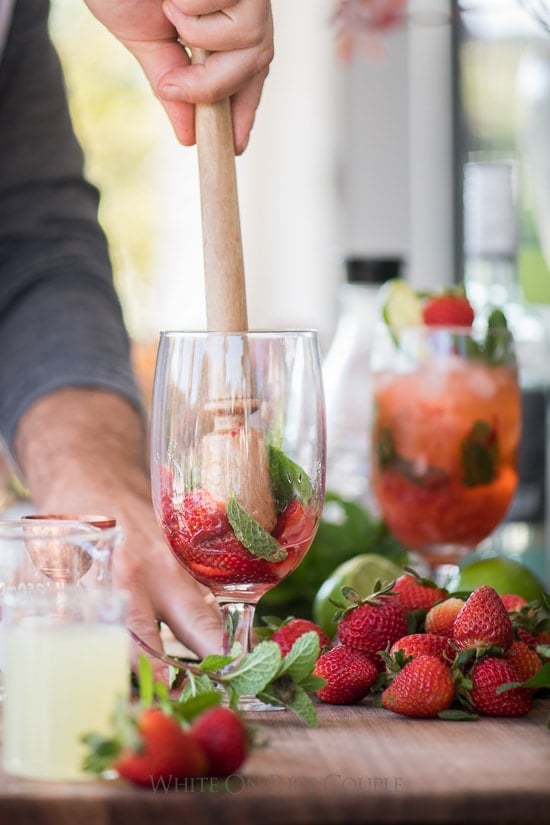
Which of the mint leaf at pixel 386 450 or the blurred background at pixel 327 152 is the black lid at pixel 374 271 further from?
the mint leaf at pixel 386 450

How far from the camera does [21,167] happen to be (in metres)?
1.51

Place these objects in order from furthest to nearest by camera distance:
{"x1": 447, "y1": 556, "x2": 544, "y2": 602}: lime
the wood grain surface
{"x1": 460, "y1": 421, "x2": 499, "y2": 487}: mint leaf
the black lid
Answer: the black lid
{"x1": 460, "y1": 421, "x2": 499, "y2": 487}: mint leaf
{"x1": 447, "y1": 556, "x2": 544, "y2": 602}: lime
the wood grain surface

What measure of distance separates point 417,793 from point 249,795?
72 mm

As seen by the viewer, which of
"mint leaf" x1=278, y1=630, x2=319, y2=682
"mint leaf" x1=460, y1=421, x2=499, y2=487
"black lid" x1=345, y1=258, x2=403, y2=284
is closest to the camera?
"mint leaf" x1=278, y1=630, x2=319, y2=682

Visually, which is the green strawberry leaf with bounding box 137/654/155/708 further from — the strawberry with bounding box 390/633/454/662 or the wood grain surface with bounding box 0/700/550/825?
the strawberry with bounding box 390/633/454/662

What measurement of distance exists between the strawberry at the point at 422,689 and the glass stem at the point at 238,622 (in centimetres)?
10

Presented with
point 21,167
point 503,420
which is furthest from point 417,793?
point 21,167

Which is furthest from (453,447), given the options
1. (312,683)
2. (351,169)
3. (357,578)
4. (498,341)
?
(351,169)

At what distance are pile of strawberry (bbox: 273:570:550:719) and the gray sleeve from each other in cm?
53

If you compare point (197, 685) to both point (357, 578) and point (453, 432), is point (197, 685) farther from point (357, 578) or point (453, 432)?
point (453, 432)

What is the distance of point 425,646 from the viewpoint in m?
0.78

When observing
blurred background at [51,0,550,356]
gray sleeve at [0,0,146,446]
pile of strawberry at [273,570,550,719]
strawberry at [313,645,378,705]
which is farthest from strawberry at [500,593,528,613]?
blurred background at [51,0,550,356]

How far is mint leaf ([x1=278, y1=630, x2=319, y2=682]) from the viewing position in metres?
0.71

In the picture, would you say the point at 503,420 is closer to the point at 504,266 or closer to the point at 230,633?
the point at 504,266
